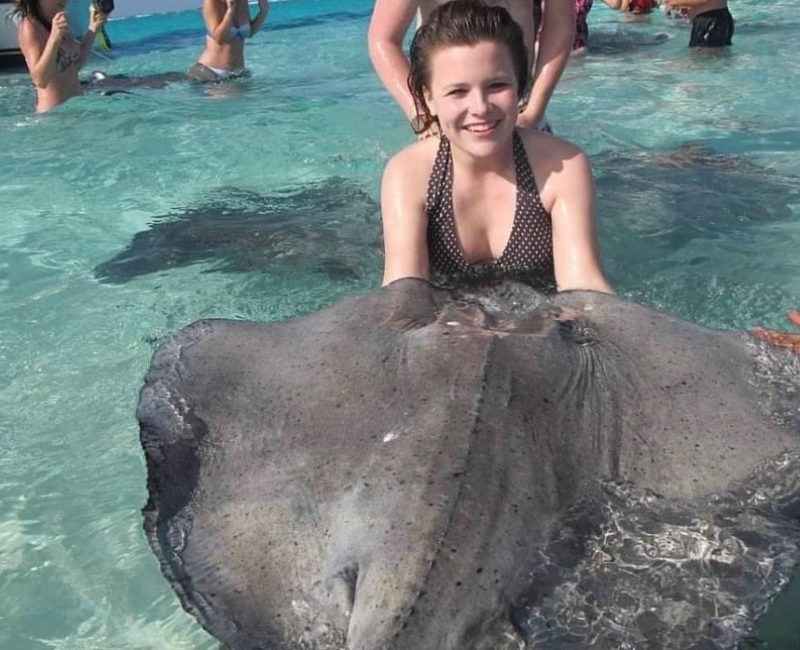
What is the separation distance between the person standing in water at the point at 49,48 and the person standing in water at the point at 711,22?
855 centimetres

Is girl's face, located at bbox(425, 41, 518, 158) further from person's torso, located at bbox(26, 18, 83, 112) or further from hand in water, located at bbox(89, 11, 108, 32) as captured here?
hand in water, located at bbox(89, 11, 108, 32)

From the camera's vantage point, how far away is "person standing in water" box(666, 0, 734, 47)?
12.6 meters

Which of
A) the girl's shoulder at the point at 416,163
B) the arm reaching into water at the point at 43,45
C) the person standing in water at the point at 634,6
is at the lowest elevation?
the person standing in water at the point at 634,6

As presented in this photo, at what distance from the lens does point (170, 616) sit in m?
2.72

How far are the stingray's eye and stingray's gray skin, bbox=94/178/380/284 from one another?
8.21ft

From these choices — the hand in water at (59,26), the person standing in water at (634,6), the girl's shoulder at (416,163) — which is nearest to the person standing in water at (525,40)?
the girl's shoulder at (416,163)

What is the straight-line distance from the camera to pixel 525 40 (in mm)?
4773

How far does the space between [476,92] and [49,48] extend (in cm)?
820

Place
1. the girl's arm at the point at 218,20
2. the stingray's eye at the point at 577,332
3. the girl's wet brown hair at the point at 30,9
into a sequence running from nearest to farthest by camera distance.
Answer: the stingray's eye at the point at 577,332 < the girl's wet brown hair at the point at 30,9 < the girl's arm at the point at 218,20

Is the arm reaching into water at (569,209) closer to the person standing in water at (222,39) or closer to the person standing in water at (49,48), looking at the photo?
the person standing in water at (49,48)

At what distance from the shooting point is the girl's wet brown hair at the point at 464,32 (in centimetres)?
320


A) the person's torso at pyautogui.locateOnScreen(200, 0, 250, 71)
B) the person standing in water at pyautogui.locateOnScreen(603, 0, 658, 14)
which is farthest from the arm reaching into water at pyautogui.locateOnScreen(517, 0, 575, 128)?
the person standing in water at pyautogui.locateOnScreen(603, 0, 658, 14)

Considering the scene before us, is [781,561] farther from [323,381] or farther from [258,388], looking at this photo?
[258,388]

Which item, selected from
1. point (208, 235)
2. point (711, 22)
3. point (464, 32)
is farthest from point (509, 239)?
point (711, 22)
